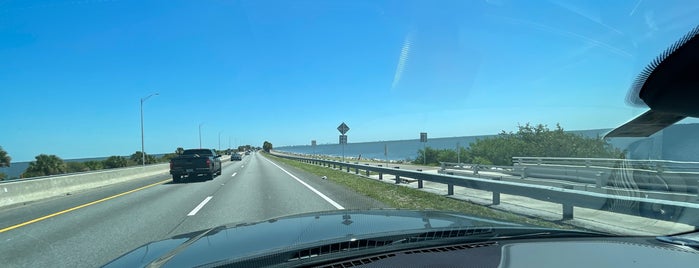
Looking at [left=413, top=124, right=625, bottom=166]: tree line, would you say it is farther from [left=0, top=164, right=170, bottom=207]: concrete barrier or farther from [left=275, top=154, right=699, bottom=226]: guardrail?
[left=0, top=164, right=170, bottom=207]: concrete barrier

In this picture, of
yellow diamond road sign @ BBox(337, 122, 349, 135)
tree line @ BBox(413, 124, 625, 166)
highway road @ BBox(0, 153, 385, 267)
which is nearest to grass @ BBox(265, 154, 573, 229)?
highway road @ BBox(0, 153, 385, 267)

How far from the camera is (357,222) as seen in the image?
14.2ft

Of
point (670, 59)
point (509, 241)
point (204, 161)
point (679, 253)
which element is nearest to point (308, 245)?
point (509, 241)

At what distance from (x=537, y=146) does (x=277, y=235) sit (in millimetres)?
22547

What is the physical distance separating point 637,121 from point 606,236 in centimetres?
193

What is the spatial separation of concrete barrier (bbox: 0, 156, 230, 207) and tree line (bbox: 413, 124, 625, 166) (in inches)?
706

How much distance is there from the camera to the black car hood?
313 centimetres

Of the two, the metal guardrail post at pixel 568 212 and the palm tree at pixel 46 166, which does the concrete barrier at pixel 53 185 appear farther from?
the palm tree at pixel 46 166

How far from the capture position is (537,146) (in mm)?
23641

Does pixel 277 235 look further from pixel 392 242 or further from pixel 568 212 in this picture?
pixel 568 212

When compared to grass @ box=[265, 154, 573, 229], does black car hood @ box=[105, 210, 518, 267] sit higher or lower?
higher

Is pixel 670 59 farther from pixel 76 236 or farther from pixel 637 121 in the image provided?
pixel 76 236

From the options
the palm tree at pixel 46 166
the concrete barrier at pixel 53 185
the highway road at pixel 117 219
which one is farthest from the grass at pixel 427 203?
the palm tree at pixel 46 166

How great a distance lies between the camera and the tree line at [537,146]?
53.2 feet
